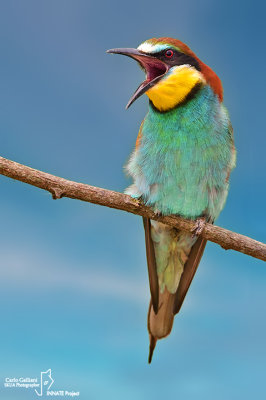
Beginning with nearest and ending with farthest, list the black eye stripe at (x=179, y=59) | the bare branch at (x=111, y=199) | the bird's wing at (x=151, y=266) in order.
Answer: the bare branch at (x=111, y=199)
the black eye stripe at (x=179, y=59)
the bird's wing at (x=151, y=266)

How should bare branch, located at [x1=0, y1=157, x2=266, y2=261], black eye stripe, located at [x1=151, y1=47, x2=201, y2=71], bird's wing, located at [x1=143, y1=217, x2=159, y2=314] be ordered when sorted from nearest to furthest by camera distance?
bare branch, located at [x1=0, y1=157, x2=266, y2=261] → black eye stripe, located at [x1=151, y1=47, x2=201, y2=71] → bird's wing, located at [x1=143, y1=217, x2=159, y2=314]

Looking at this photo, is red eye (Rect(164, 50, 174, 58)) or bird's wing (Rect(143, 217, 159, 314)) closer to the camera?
red eye (Rect(164, 50, 174, 58))

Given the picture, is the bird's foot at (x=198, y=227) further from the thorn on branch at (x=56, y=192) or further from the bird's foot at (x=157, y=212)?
the thorn on branch at (x=56, y=192)

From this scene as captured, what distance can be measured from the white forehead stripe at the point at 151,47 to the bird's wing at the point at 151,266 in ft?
4.67

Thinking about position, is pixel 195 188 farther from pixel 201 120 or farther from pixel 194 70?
pixel 194 70

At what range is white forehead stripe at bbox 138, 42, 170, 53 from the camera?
381cm

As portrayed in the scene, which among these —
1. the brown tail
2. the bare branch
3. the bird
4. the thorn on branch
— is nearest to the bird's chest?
the bird

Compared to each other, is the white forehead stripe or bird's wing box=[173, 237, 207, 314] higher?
the white forehead stripe

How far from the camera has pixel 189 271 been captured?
14.0ft

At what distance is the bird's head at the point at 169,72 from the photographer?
147 inches

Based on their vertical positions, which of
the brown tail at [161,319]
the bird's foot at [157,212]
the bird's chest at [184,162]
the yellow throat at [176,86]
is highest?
the yellow throat at [176,86]

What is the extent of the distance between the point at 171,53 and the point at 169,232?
152cm

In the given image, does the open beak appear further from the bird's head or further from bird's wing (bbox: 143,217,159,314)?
bird's wing (bbox: 143,217,159,314)

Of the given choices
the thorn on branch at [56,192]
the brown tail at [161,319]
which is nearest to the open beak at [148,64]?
the thorn on branch at [56,192]
